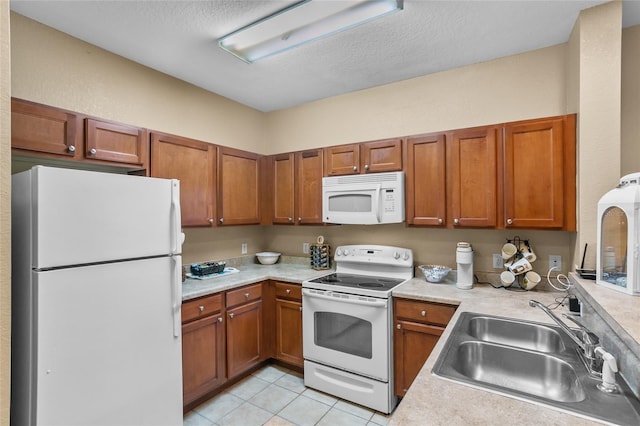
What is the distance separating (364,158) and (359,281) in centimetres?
110

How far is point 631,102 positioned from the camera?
2.05 m

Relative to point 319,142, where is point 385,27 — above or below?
above

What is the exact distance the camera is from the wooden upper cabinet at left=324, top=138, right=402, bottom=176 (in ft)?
8.85

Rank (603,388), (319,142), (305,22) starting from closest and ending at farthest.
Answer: (603,388), (305,22), (319,142)

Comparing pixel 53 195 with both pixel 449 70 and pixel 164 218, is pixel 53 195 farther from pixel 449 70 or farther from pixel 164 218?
pixel 449 70

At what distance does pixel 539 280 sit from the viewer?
2.24 m

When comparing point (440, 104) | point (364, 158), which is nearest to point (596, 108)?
point (440, 104)

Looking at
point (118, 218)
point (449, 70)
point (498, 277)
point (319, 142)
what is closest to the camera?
point (118, 218)

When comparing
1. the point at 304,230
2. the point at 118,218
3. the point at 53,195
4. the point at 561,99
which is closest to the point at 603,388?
the point at 561,99

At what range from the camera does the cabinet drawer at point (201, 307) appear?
88.0 inches

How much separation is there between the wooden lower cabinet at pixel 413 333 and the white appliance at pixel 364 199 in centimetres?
74

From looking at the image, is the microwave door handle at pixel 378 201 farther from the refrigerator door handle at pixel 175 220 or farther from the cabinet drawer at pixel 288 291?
the refrigerator door handle at pixel 175 220

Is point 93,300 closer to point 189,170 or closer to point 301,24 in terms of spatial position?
point 189,170

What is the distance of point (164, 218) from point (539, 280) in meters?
2.59
